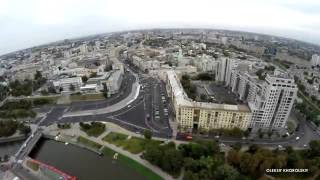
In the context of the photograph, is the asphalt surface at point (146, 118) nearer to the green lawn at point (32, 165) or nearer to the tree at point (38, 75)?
the green lawn at point (32, 165)

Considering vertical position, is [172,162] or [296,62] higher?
[172,162]

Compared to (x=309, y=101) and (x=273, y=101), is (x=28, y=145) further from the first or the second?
(x=309, y=101)

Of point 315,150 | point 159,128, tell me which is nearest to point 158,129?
point 159,128

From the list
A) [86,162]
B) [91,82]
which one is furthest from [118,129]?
[91,82]

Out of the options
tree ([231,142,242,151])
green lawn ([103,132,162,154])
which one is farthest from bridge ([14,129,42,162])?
tree ([231,142,242,151])

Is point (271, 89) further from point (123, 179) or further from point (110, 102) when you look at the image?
point (110, 102)
